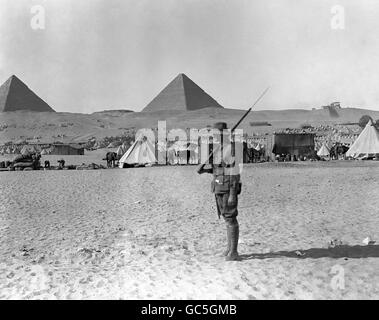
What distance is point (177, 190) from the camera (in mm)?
12039

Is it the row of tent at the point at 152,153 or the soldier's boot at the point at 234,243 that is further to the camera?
the row of tent at the point at 152,153

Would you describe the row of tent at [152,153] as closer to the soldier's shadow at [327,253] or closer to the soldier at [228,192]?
the soldier's shadow at [327,253]

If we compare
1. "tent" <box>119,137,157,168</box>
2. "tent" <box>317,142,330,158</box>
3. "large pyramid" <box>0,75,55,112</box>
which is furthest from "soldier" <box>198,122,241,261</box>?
"large pyramid" <box>0,75,55,112</box>

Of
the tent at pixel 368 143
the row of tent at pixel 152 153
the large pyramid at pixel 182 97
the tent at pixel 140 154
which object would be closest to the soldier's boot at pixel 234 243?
the row of tent at pixel 152 153

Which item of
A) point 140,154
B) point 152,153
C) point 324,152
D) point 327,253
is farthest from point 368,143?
point 327,253

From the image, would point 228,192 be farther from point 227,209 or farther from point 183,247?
point 183,247

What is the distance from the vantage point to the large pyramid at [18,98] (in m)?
92.8

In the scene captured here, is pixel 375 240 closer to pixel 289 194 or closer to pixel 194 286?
pixel 194 286

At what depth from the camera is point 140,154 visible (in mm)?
23250

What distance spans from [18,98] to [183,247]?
95.3 meters

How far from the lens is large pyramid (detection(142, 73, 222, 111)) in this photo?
330 feet

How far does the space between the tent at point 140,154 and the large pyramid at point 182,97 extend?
7533cm

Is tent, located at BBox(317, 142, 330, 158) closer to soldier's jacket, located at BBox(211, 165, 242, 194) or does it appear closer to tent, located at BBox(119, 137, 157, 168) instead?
tent, located at BBox(119, 137, 157, 168)
